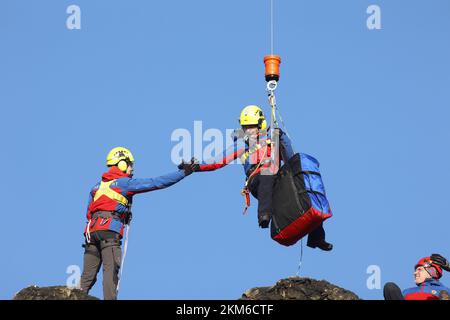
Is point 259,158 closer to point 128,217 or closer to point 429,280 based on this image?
point 128,217

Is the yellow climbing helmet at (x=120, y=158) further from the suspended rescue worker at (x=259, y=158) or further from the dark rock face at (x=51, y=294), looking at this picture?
the dark rock face at (x=51, y=294)

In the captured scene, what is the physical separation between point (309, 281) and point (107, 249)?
14.3ft

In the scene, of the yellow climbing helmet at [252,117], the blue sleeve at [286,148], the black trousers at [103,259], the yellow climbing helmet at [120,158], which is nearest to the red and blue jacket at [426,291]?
the blue sleeve at [286,148]

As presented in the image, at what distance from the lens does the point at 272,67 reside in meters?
24.4

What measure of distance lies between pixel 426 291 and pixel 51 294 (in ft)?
22.1

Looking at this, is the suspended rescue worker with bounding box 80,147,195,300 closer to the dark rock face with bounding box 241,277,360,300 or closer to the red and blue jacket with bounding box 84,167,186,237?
the red and blue jacket with bounding box 84,167,186,237

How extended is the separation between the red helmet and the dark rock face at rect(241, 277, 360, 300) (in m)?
1.36

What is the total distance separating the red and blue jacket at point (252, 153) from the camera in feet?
80.3

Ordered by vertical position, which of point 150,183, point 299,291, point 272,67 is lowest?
point 299,291

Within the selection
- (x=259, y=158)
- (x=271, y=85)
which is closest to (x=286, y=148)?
(x=259, y=158)

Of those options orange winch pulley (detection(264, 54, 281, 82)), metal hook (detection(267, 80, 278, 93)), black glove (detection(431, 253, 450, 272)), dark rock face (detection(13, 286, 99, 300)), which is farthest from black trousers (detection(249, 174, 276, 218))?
dark rock face (detection(13, 286, 99, 300))

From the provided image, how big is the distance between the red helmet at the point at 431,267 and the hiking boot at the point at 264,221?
3766 mm
